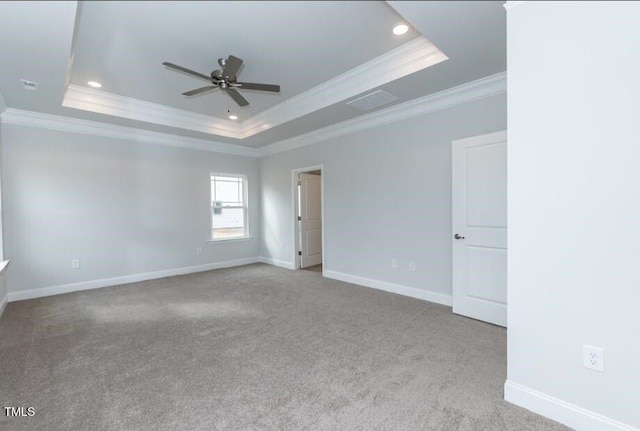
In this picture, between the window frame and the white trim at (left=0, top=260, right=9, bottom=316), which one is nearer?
the white trim at (left=0, top=260, right=9, bottom=316)

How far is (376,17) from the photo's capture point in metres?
2.45

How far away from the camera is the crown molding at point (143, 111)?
3.90 metres

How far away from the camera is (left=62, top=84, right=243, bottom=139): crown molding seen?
154 inches

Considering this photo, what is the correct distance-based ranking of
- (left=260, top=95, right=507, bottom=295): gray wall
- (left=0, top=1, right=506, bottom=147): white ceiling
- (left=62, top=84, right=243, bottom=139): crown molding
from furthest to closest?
(left=62, top=84, right=243, bottom=139): crown molding, (left=260, top=95, right=507, bottom=295): gray wall, (left=0, top=1, right=506, bottom=147): white ceiling

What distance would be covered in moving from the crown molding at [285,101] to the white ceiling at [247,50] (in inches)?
0.5

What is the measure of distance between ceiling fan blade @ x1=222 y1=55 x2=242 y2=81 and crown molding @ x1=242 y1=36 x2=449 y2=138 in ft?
4.19

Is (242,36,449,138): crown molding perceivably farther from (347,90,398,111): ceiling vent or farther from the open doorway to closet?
the open doorway to closet
